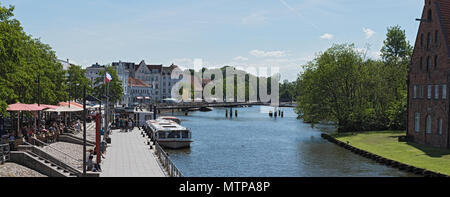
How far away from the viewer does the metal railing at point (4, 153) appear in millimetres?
30750

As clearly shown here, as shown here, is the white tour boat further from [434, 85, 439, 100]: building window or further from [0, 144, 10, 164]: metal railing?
[434, 85, 439, 100]: building window

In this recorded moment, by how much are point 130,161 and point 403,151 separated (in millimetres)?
27745

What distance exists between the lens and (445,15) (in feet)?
152

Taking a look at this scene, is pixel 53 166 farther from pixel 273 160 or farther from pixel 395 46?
pixel 395 46

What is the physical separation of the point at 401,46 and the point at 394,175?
84500 mm

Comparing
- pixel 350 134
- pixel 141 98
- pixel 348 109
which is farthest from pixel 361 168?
pixel 141 98

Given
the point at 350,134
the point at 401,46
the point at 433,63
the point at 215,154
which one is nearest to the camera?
the point at 433,63

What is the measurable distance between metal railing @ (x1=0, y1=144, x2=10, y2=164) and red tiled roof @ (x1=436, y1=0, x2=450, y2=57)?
41971 mm

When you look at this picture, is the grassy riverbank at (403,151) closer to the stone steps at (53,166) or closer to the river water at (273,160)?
the river water at (273,160)

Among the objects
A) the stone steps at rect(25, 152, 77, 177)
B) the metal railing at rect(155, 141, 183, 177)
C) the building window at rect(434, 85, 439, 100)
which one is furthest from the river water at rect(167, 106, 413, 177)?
the stone steps at rect(25, 152, 77, 177)

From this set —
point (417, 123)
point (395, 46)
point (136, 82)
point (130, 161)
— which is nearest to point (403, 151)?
point (417, 123)

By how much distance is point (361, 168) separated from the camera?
40969mm

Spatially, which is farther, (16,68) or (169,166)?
(16,68)
